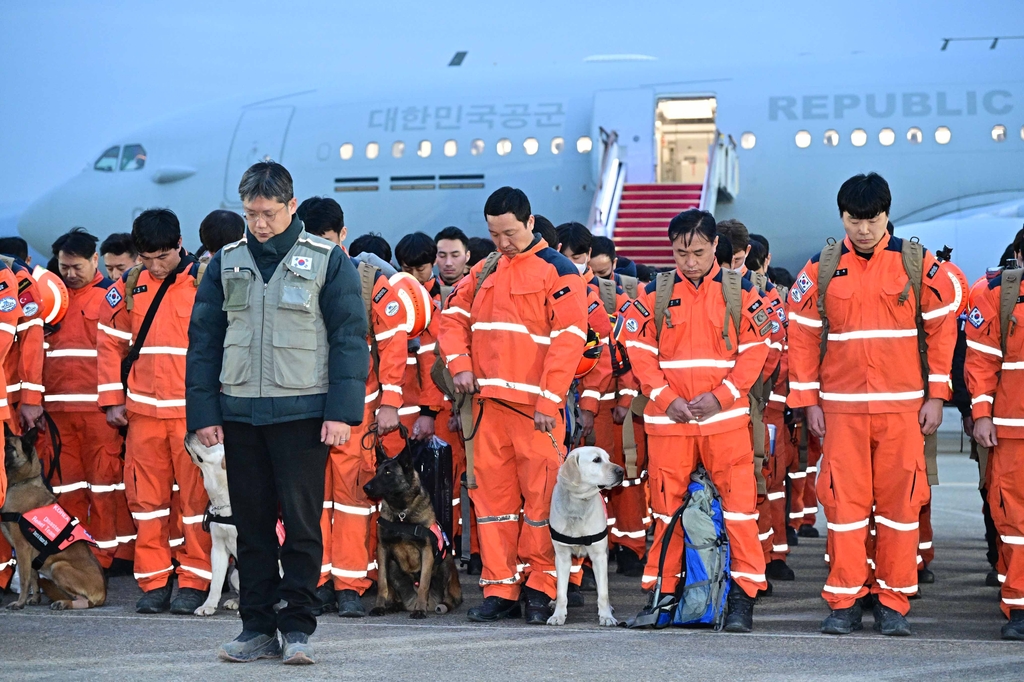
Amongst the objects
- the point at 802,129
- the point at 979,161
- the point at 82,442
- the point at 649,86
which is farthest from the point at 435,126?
the point at 82,442

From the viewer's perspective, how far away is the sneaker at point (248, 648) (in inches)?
185

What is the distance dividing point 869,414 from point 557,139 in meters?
13.0

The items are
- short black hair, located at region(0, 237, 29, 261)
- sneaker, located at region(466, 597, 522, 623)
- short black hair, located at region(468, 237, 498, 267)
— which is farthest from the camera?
short black hair, located at region(468, 237, 498, 267)

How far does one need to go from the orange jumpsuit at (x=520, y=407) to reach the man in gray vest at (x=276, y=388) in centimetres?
119

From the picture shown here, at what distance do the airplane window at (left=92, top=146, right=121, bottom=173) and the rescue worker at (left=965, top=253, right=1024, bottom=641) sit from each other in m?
16.4

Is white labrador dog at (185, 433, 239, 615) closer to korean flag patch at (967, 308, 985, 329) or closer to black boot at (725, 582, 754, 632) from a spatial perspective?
black boot at (725, 582, 754, 632)

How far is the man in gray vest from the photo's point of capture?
181 inches

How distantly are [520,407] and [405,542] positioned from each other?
36.1 inches

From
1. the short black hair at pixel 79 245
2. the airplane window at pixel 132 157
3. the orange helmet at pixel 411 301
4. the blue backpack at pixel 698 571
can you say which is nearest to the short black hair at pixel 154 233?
the orange helmet at pixel 411 301

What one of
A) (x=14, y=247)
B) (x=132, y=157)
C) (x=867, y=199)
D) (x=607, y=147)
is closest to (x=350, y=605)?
(x=867, y=199)

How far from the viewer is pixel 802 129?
17.3 meters

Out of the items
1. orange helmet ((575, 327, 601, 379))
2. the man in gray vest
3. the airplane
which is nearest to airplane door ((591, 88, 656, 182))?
the airplane

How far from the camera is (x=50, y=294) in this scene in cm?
689

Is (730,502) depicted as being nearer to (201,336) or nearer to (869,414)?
(869,414)
